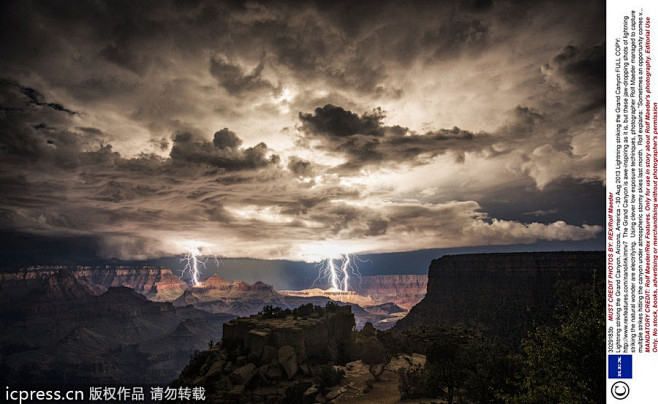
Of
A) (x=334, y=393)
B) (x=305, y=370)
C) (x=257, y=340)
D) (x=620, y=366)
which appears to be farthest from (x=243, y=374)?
(x=620, y=366)

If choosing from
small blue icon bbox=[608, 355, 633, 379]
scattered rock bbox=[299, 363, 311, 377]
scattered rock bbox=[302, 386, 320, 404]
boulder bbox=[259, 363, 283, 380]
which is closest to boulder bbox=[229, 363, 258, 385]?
boulder bbox=[259, 363, 283, 380]

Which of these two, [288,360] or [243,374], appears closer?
[243,374]

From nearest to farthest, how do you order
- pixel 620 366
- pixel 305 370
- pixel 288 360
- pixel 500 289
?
pixel 620 366, pixel 288 360, pixel 305 370, pixel 500 289

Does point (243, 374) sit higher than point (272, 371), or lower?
higher

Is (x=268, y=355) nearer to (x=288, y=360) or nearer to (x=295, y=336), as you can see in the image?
(x=288, y=360)

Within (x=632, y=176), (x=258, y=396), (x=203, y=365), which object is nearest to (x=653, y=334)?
(x=632, y=176)

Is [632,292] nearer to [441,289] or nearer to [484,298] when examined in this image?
[484,298]

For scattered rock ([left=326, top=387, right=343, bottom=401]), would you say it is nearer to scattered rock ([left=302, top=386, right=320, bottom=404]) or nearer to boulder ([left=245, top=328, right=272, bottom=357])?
scattered rock ([left=302, top=386, right=320, bottom=404])
